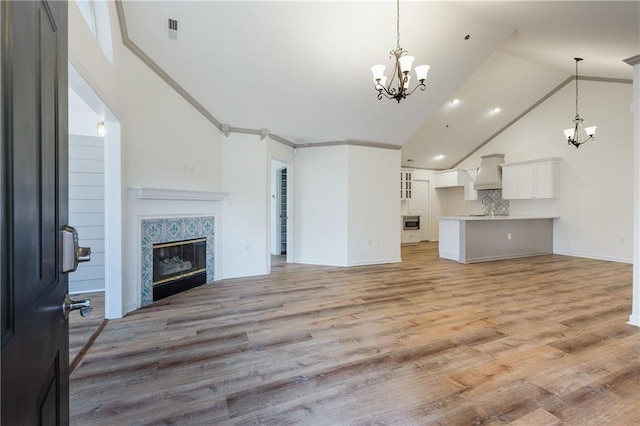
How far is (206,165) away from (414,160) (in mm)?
7021

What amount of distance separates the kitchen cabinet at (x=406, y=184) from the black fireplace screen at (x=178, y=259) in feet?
22.7

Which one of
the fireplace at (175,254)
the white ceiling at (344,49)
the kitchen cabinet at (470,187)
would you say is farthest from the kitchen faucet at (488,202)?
the fireplace at (175,254)

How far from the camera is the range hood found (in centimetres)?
856

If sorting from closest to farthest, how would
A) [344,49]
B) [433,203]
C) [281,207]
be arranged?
[344,49] → [281,207] → [433,203]

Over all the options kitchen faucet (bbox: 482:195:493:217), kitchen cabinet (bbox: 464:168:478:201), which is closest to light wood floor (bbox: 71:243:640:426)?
kitchen faucet (bbox: 482:195:493:217)

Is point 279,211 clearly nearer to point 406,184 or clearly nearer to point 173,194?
point 173,194

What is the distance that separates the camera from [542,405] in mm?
1837

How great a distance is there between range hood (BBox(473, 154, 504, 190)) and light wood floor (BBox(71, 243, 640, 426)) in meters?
4.90

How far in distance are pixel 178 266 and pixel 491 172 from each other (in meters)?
8.33

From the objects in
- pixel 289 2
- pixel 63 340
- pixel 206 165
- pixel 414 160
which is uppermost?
pixel 289 2

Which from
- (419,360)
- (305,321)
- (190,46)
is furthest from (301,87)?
(419,360)

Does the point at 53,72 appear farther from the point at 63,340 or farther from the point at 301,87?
the point at 301,87

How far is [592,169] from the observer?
6.80 m

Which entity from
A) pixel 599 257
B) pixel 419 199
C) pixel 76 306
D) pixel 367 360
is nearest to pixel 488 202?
pixel 419 199
